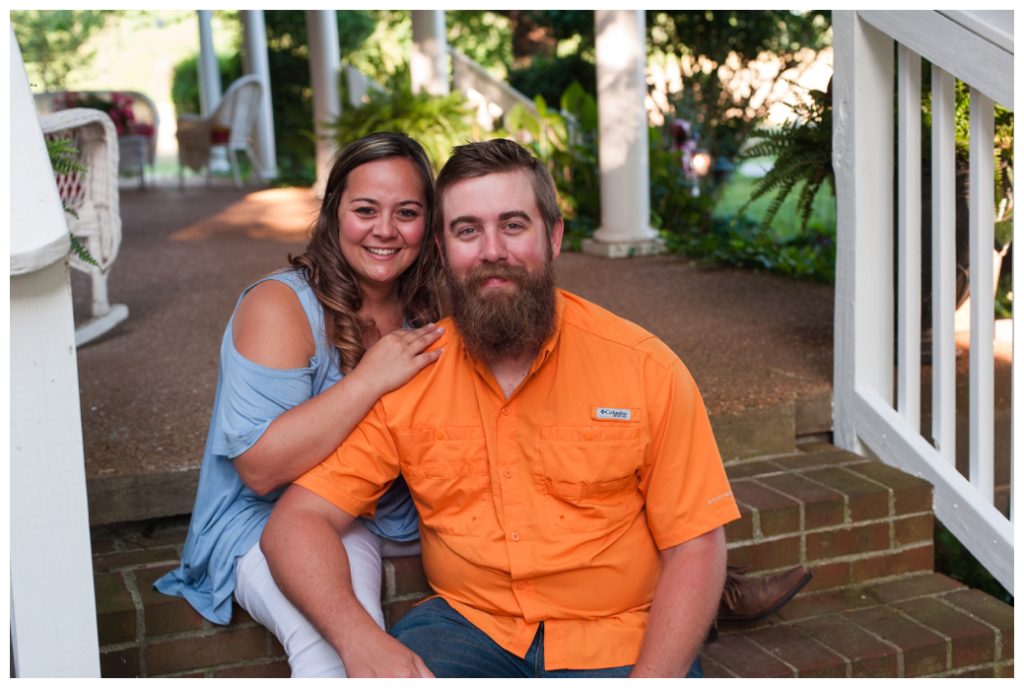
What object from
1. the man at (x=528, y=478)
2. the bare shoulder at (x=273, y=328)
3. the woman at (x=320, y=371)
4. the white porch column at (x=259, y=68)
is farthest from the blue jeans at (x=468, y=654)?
the white porch column at (x=259, y=68)

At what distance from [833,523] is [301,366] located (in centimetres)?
147

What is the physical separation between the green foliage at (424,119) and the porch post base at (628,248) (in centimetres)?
179

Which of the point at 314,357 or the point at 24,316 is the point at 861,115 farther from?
the point at 24,316

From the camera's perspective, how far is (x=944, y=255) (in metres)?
3.05

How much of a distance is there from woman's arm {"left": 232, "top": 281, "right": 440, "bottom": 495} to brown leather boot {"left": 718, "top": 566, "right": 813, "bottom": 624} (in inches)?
36.3

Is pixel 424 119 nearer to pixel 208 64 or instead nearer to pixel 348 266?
pixel 348 266

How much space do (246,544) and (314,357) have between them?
15.8 inches

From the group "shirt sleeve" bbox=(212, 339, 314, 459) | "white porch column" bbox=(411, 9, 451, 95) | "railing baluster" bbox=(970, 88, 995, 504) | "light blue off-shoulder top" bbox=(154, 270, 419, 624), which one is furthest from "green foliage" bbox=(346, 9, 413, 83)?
"shirt sleeve" bbox=(212, 339, 314, 459)

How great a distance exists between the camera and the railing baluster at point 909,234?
3.13 meters

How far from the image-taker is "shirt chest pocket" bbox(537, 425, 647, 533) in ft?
7.29

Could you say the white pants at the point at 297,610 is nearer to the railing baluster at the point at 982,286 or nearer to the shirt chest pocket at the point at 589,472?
the shirt chest pocket at the point at 589,472

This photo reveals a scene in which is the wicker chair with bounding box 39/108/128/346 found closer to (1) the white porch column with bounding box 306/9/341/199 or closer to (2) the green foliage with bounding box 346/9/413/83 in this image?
→ (1) the white porch column with bounding box 306/9/341/199
